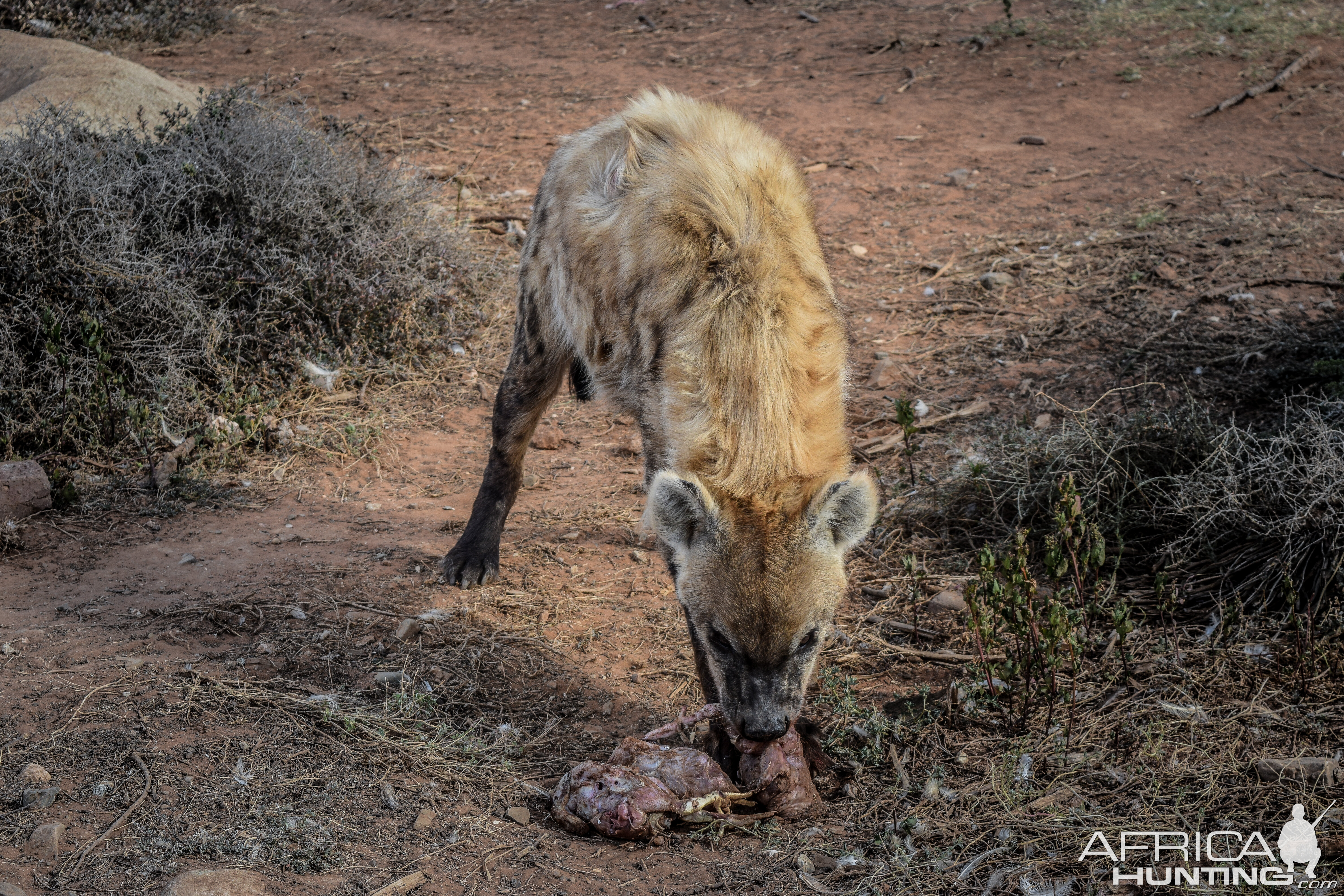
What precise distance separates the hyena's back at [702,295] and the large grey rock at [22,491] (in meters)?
2.41

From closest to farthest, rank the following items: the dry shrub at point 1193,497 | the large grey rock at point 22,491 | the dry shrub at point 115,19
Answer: the dry shrub at point 1193,497, the large grey rock at point 22,491, the dry shrub at point 115,19

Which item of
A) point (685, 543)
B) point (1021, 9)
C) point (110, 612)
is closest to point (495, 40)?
point (1021, 9)

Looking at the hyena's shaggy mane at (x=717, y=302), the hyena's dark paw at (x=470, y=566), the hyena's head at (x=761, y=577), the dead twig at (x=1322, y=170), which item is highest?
the dead twig at (x=1322, y=170)

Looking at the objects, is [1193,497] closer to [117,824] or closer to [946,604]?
[946,604]

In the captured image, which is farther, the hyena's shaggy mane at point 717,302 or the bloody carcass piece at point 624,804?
the hyena's shaggy mane at point 717,302

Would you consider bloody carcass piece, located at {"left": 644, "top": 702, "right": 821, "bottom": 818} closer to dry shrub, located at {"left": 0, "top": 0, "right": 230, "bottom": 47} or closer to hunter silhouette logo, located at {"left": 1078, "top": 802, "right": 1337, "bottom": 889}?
hunter silhouette logo, located at {"left": 1078, "top": 802, "right": 1337, "bottom": 889}

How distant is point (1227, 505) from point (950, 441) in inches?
61.9

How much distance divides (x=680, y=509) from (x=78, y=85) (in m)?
6.25

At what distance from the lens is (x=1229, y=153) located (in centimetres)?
777

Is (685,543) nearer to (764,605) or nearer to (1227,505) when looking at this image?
(764,605)

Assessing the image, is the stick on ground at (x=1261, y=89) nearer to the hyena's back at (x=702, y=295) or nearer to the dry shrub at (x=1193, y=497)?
the dry shrub at (x=1193, y=497)

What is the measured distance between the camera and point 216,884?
2.34 meters

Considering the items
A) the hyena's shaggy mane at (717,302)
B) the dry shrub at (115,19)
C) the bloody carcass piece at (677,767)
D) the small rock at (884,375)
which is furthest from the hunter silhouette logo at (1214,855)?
the dry shrub at (115,19)

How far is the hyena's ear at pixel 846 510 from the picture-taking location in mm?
2760
